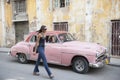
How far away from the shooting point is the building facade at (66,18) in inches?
430

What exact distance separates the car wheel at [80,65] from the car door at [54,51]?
2.52 ft

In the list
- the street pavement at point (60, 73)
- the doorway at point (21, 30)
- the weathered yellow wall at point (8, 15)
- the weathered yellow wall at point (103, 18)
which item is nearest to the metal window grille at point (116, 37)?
the weathered yellow wall at point (103, 18)

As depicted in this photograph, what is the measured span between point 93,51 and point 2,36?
473 inches

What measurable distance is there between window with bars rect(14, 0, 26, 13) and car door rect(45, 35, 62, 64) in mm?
8452

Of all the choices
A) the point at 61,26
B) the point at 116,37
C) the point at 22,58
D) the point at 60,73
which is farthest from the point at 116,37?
the point at 22,58

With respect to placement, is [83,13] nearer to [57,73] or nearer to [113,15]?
[113,15]

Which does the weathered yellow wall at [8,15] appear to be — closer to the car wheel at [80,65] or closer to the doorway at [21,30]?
the doorway at [21,30]

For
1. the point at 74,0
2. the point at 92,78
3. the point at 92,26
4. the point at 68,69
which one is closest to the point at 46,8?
the point at 74,0

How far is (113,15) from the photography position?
10.6 metres

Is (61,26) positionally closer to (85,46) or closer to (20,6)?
(20,6)

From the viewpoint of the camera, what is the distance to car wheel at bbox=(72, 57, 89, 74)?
7.16m

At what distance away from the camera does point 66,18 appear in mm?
12797

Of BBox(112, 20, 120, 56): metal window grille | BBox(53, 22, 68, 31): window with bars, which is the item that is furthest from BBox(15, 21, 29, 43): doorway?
BBox(112, 20, 120, 56): metal window grille

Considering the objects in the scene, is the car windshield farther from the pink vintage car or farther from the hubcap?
the hubcap
